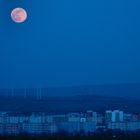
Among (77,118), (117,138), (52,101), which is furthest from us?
(52,101)

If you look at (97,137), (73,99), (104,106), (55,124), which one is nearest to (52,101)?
(73,99)

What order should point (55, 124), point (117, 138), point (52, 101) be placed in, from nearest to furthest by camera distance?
1. point (117, 138)
2. point (55, 124)
3. point (52, 101)

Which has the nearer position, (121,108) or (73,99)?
(121,108)

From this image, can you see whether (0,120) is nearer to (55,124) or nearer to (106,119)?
(55,124)

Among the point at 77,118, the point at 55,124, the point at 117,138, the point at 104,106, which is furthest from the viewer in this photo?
the point at 104,106

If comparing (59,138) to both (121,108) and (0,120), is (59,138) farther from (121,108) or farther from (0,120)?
(121,108)

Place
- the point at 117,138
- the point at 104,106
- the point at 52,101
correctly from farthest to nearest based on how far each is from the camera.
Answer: the point at 52,101, the point at 104,106, the point at 117,138

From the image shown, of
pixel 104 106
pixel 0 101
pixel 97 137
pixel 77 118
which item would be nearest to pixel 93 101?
pixel 104 106

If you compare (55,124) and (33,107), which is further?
(33,107)
